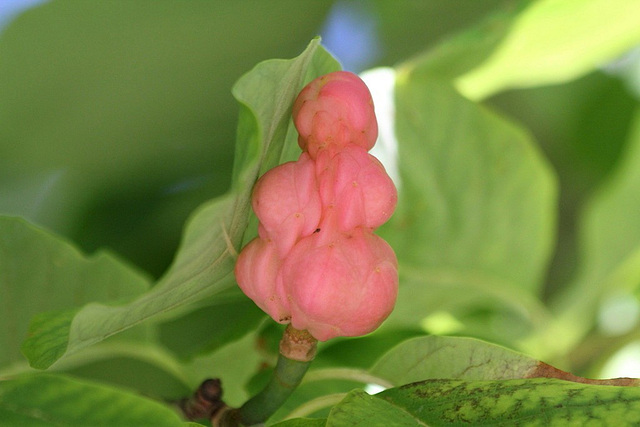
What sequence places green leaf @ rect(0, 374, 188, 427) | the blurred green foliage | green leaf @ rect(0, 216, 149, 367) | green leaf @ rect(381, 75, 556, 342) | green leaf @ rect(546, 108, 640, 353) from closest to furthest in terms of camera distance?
green leaf @ rect(0, 374, 188, 427)
green leaf @ rect(0, 216, 149, 367)
the blurred green foliage
green leaf @ rect(381, 75, 556, 342)
green leaf @ rect(546, 108, 640, 353)

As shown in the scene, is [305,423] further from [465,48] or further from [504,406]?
[465,48]

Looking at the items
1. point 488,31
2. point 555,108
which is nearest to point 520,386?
point 488,31

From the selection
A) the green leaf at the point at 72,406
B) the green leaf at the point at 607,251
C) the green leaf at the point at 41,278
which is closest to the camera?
the green leaf at the point at 72,406

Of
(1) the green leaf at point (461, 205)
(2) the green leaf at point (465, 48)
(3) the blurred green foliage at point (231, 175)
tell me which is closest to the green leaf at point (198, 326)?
(3) the blurred green foliage at point (231, 175)

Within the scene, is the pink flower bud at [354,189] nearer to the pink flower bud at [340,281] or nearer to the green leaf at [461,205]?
the pink flower bud at [340,281]

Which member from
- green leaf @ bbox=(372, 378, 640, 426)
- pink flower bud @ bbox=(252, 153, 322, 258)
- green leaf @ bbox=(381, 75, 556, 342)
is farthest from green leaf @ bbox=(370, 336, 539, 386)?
green leaf @ bbox=(381, 75, 556, 342)

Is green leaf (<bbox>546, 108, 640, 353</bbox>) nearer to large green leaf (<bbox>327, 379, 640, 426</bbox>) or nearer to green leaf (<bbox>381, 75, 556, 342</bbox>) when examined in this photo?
green leaf (<bbox>381, 75, 556, 342</bbox>)

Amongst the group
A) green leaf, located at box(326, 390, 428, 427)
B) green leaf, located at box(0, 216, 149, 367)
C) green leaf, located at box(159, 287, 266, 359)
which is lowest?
green leaf, located at box(326, 390, 428, 427)
